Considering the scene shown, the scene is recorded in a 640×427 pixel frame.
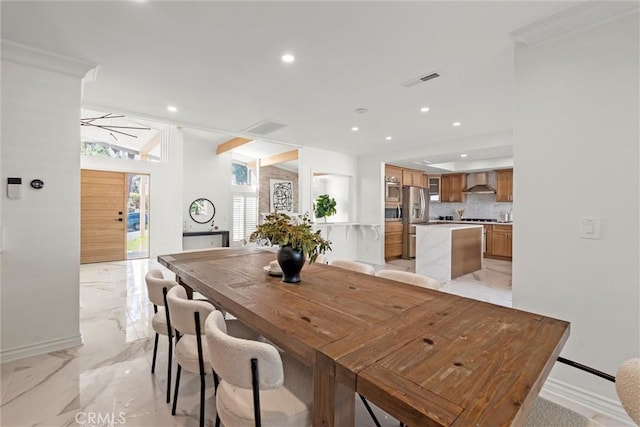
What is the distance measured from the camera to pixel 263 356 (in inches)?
39.9

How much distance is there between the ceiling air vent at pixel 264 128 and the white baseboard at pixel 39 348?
3.20m

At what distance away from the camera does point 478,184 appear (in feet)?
25.8

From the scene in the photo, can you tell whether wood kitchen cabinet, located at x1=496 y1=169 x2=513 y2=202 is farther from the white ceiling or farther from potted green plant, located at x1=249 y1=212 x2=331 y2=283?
potted green plant, located at x1=249 y1=212 x2=331 y2=283

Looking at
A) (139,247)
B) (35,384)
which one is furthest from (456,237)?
(139,247)

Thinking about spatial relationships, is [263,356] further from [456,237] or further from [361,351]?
[456,237]

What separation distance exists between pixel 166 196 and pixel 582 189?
24.6ft

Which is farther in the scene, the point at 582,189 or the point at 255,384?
the point at 582,189

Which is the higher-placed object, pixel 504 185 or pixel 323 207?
pixel 504 185

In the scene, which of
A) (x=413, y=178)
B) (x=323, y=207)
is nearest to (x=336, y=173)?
(x=323, y=207)

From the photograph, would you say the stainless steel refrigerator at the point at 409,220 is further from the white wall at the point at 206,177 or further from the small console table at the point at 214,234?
the white wall at the point at 206,177

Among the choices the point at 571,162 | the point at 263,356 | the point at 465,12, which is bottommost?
the point at 263,356

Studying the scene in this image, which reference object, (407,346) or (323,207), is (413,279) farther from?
(323,207)

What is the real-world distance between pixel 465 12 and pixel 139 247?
9890 millimetres

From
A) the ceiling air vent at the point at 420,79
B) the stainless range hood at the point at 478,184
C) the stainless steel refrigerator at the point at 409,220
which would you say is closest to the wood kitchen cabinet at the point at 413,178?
the stainless steel refrigerator at the point at 409,220
